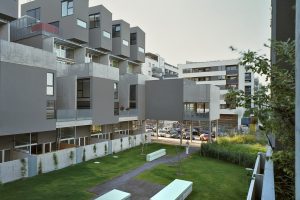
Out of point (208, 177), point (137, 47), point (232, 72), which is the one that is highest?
point (137, 47)

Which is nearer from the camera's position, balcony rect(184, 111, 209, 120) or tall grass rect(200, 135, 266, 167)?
Result: tall grass rect(200, 135, 266, 167)

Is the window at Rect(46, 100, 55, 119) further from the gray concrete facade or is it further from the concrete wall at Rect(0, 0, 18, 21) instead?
the gray concrete facade

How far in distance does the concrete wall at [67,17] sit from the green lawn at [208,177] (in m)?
17.1

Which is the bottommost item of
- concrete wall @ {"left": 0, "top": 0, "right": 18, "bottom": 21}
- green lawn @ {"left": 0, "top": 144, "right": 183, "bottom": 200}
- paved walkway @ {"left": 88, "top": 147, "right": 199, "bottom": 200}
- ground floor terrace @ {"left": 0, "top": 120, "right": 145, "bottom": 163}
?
paved walkway @ {"left": 88, "top": 147, "right": 199, "bottom": 200}

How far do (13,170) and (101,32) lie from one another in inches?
790

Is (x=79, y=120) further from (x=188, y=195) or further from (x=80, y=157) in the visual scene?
(x=188, y=195)

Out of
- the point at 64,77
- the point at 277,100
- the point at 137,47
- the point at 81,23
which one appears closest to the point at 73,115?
the point at 64,77

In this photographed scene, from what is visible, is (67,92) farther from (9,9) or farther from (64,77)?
(9,9)

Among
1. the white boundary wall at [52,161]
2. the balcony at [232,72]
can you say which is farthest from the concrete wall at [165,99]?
the balcony at [232,72]

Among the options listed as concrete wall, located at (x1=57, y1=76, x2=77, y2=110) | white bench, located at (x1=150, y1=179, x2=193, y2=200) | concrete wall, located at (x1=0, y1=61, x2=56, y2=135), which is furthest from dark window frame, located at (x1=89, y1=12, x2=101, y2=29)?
white bench, located at (x1=150, y1=179, x2=193, y2=200)

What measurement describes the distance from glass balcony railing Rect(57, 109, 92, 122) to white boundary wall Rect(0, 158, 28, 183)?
477cm

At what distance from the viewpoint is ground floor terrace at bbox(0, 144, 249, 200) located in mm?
15156

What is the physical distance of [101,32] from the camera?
1228 inches

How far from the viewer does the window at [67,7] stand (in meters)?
27.8
